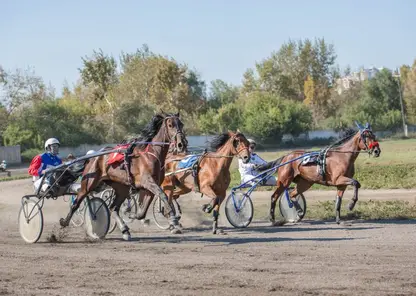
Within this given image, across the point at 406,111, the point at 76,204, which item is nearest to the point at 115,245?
the point at 76,204

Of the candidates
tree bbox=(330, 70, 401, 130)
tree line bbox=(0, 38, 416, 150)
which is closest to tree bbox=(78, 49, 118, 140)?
tree line bbox=(0, 38, 416, 150)

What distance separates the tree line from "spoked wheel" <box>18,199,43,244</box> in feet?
130

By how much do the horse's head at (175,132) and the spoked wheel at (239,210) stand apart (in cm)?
282

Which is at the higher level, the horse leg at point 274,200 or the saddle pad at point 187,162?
the saddle pad at point 187,162

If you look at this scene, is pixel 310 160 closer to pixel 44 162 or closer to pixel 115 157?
pixel 115 157

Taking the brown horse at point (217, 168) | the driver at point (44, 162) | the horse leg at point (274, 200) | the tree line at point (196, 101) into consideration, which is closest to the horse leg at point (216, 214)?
the brown horse at point (217, 168)

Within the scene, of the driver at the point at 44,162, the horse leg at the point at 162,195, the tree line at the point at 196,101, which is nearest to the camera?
the horse leg at the point at 162,195

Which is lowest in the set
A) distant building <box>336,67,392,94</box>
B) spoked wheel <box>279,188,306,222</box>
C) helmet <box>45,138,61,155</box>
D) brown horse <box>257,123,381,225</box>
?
spoked wheel <box>279,188,306,222</box>

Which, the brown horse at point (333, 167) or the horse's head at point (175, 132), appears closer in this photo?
the horse's head at point (175, 132)

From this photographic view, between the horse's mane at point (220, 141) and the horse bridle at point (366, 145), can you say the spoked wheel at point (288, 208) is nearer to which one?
the horse bridle at point (366, 145)

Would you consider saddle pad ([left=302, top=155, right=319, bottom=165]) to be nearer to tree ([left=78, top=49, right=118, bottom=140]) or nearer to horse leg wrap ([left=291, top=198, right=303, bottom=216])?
horse leg wrap ([left=291, top=198, right=303, bottom=216])

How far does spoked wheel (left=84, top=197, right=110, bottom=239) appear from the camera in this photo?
43.6 ft

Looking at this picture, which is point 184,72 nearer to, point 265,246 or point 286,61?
point 286,61

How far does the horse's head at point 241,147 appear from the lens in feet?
46.9
